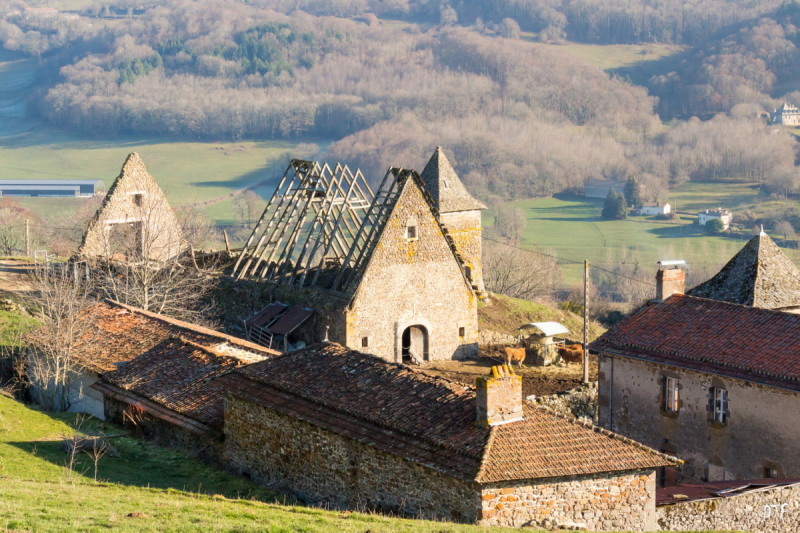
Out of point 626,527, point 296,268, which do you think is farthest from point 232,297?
point 626,527

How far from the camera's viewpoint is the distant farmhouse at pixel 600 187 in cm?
14065

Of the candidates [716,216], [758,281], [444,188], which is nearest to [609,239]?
[716,216]

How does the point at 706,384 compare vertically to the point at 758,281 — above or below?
below

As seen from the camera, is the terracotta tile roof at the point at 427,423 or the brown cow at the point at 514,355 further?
the brown cow at the point at 514,355

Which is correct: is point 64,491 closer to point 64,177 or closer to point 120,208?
point 120,208

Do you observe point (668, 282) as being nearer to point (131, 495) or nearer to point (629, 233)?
point (131, 495)

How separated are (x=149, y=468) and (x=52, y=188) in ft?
399

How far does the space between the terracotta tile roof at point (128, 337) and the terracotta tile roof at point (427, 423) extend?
5.86 meters

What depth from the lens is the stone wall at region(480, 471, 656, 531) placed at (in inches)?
774

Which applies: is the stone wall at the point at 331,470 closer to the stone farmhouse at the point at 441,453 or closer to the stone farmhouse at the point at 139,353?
the stone farmhouse at the point at 441,453

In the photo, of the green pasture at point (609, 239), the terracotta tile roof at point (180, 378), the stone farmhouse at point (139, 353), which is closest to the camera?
the terracotta tile roof at point (180, 378)

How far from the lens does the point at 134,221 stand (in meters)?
46.1

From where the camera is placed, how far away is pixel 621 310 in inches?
2502

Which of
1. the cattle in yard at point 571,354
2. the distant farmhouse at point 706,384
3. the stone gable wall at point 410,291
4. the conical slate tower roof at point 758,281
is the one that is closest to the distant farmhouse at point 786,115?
the cattle in yard at point 571,354
